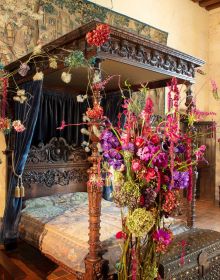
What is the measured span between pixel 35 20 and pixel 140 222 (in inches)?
143

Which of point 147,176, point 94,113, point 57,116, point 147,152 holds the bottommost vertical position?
point 147,176

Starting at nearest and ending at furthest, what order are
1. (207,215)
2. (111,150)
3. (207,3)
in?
(111,150) < (207,215) < (207,3)

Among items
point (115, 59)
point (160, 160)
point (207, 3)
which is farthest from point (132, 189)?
point (207, 3)

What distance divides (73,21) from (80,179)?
2520 millimetres

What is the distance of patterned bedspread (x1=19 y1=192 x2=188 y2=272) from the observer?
8.54 ft

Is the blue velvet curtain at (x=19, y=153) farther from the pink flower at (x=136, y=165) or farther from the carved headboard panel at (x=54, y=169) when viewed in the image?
the pink flower at (x=136, y=165)

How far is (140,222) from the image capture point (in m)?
1.43

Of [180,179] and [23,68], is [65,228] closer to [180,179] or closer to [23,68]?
[23,68]

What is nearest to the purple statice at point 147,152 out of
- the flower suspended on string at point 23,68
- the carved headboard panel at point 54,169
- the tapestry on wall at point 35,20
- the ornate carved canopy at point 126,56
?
the flower suspended on string at point 23,68

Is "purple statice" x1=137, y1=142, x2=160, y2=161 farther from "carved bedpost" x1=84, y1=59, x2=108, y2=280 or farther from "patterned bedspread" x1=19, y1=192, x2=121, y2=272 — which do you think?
"patterned bedspread" x1=19, y1=192, x2=121, y2=272

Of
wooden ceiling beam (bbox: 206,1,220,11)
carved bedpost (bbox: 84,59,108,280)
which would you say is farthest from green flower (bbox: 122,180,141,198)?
wooden ceiling beam (bbox: 206,1,220,11)

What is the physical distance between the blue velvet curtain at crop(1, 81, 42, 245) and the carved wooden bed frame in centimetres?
25

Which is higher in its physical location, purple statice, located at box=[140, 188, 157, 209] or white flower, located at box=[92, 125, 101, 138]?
white flower, located at box=[92, 125, 101, 138]

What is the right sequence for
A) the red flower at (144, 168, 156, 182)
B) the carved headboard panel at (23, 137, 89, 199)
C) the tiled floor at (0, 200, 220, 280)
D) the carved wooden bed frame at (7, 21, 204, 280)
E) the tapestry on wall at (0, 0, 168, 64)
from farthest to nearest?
the carved headboard panel at (23, 137, 89, 199)
the tapestry on wall at (0, 0, 168, 64)
the tiled floor at (0, 200, 220, 280)
the carved wooden bed frame at (7, 21, 204, 280)
the red flower at (144, 168, 156, 182)
